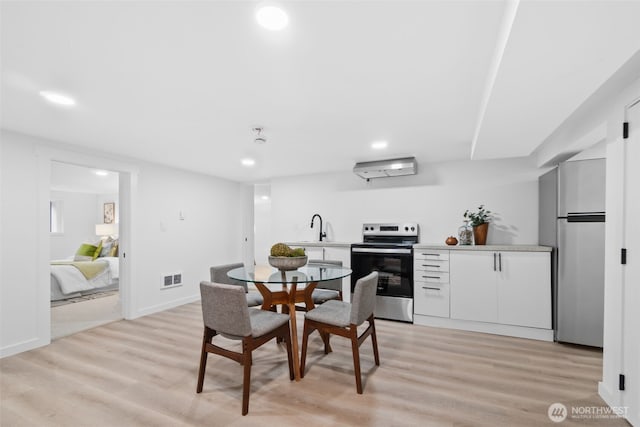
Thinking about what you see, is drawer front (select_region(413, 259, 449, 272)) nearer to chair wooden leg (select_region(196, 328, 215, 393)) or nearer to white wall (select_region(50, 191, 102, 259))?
chair wooden leg (select_region(196, 328, 215, 393))

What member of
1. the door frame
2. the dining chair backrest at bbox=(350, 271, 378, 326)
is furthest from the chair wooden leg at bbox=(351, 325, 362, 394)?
the door frame

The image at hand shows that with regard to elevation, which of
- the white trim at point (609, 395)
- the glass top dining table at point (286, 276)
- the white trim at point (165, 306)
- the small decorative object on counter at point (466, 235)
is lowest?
the white trim at point (165, 306)

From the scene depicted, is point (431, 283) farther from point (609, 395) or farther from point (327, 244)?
point (609, 395)

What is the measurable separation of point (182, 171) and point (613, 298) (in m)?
5.18

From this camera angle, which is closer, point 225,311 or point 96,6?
point 96,6

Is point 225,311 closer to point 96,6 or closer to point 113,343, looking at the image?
point 96,6

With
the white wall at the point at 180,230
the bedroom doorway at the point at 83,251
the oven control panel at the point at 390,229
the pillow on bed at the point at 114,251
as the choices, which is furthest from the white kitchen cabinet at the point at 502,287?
the pillow on bed at the point at 114,251

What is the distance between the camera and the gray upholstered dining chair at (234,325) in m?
1.99

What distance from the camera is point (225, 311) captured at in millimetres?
2057

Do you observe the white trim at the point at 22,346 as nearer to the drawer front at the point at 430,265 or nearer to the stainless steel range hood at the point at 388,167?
the stainless steel range hood at the point at 388,167

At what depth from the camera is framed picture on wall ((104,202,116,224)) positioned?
805cm

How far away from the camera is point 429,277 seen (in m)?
3.79

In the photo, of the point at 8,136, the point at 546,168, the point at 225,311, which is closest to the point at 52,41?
the point at 225,311

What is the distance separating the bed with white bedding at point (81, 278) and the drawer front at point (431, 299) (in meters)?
5.10
